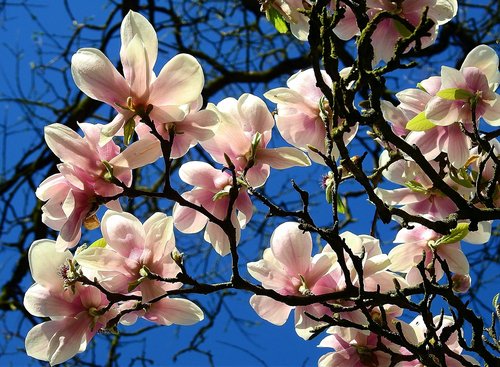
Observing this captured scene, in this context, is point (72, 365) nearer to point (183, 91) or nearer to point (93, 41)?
point (93, 41)

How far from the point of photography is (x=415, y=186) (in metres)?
1.01

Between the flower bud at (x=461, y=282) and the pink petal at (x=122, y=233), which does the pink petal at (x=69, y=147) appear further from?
the flower bud at (x=461, y=282)

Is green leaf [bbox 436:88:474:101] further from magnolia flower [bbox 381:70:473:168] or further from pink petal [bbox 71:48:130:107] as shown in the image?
pink petal [bbox 71:48:130:107]

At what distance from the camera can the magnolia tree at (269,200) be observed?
2.69 ft

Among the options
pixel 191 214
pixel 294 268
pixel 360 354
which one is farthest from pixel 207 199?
pixel 360 354

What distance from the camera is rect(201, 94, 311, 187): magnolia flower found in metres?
0.89

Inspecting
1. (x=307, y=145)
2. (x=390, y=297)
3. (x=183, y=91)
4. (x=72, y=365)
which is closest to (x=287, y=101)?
(x=307, y=145)

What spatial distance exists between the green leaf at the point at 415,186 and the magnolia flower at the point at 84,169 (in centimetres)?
38

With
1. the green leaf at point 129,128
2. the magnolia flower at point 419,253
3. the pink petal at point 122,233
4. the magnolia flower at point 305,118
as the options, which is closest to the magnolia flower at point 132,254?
the pink petal at point 122,233

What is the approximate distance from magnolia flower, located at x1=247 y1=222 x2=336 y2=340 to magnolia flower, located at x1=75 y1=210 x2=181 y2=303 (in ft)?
0.38

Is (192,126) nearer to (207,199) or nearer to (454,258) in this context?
(207,199)

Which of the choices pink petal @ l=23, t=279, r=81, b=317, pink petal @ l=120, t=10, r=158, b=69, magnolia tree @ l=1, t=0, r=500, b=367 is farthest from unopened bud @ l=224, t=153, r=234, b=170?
pink petal @ l=23, t=279, r=81, b=317

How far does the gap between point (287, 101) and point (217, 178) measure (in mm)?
141

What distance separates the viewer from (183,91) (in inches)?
31.8
